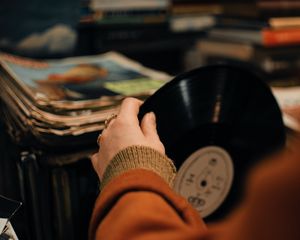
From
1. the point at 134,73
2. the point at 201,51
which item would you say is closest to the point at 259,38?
the point at 201,51

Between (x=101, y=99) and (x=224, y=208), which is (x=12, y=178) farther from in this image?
(x=224, y=208)

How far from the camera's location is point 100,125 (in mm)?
512

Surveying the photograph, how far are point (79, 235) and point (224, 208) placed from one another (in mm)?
181

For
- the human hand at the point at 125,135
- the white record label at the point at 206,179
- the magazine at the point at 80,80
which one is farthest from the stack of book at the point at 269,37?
the human hand at the point at 125,135

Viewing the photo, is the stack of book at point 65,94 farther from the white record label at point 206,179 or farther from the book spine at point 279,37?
the book spine at point 279,37

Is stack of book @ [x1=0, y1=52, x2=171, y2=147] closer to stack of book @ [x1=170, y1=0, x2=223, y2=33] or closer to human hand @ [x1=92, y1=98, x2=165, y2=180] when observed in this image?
human hand @ [x1=92, y1=98, x2=165, y2=180]

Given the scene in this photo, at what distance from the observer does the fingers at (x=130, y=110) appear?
17.2 inches

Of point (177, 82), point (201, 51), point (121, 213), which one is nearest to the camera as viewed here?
point (121, 213)

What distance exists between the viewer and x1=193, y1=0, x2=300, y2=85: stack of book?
875 mm

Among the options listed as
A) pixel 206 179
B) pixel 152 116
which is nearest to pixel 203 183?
pixel 206 179

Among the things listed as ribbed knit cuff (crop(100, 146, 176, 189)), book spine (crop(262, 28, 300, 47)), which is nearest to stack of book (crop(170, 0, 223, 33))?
book spine (crop(262, 28, 300, 47))

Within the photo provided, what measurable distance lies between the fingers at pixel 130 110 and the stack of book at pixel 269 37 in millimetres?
479

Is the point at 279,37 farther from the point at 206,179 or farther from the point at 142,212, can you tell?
the point at 142,212

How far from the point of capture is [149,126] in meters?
0.44
